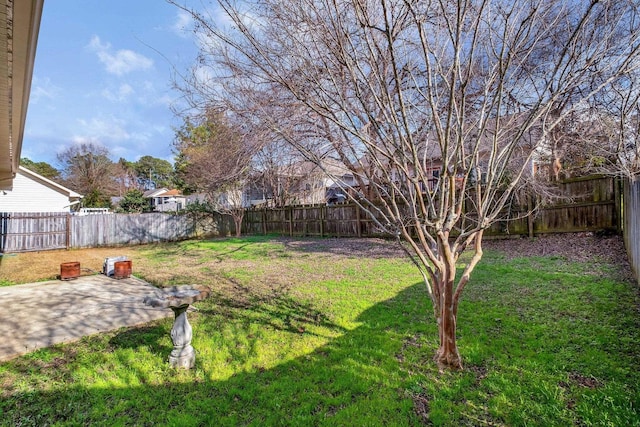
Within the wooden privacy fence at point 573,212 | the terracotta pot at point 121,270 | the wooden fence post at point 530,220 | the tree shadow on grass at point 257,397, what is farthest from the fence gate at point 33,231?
the wooden fence post at point 530,220

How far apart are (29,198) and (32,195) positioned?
17cm

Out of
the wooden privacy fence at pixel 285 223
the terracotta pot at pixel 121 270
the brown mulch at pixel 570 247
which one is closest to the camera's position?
the brown mulch at pixel 570 247

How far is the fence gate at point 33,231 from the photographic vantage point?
1082 cm

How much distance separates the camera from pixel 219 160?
795cm

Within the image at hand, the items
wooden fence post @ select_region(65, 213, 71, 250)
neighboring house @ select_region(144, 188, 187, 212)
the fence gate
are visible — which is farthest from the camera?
neighboring house @ select_region(144, 188, 187, 212)

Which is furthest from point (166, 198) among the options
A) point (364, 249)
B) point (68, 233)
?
point (364, 249)

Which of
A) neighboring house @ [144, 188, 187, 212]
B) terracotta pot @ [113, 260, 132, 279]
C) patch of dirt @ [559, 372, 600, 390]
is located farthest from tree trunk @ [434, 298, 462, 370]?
neighboring house @ [144, 188, 187, 212]

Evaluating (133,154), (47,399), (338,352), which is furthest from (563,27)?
(133,154)

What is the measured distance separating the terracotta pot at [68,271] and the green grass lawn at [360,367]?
3763mm

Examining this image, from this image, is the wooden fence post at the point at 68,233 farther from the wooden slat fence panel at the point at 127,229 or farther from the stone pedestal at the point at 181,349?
the stone pedestal at the point at 181,349

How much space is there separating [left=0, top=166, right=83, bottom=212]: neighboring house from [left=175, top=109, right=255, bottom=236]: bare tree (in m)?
6.31

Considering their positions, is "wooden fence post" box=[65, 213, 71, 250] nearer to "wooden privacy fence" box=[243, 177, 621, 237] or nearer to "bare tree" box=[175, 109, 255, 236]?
"bare tree" box=[175, 109, 255, 236]

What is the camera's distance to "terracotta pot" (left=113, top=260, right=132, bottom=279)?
617cm

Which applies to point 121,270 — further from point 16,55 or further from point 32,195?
point 32,195
